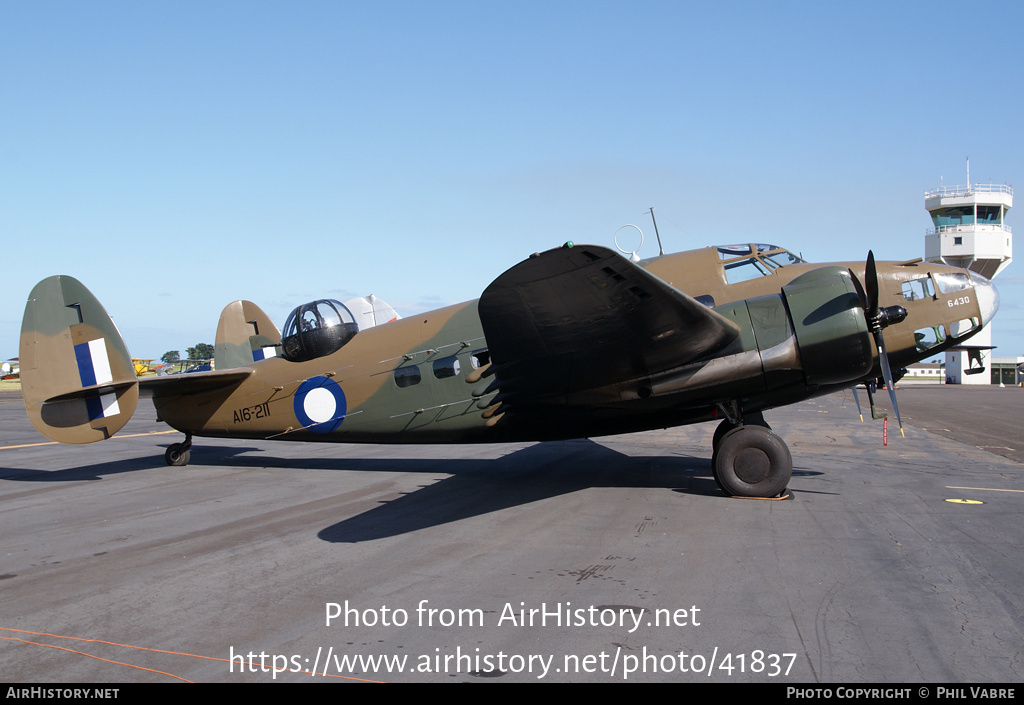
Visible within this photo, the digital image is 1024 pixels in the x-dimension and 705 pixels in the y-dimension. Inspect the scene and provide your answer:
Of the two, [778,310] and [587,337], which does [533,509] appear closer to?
[587,337]

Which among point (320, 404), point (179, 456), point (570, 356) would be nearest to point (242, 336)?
point (179, 456)

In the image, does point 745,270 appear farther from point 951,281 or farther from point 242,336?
point 242,336

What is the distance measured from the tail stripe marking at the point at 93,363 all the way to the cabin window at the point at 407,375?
4919 millimetres

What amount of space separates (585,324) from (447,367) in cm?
349

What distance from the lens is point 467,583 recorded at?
18.7ft

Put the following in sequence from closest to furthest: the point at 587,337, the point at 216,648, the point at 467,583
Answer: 1. the point at 216,648
2. the point at 467,583
3. the point at 587,337

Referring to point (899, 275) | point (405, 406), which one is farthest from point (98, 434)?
point (899, 275)

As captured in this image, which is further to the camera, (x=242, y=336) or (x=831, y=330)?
(x=242, y=336)

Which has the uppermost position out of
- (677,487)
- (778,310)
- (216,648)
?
(778,310)

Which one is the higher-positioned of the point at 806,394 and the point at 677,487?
the point at 806,394

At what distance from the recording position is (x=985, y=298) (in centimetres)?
904
